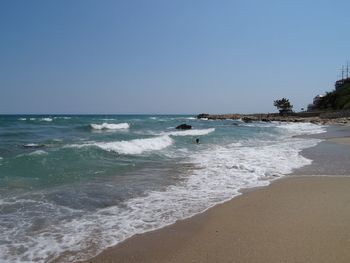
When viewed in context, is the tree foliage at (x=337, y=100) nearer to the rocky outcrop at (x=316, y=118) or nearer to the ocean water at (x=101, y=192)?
the rocky outcrop at (x=316, y=118)

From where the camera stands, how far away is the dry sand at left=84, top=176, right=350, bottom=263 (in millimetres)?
4621

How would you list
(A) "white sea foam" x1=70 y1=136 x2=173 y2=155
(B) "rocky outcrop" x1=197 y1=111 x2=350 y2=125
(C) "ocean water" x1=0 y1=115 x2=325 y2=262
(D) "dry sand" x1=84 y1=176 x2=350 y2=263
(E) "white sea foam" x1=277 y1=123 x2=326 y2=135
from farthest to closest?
(B) "rocky outcrop" x1=197 y1=111 x2=350 y2=125 < (E) "white sea foam" x1=277 y1=123 x2=326 y2=135 < (A) "white sea foam" x1=70 y1=136 x2=173 y2=155 < (C) "ocean water" x1=0 y1=115 x2=325 y2=262 < (D) "dry sand" x1=84 y1=176 x2=350 y2=263

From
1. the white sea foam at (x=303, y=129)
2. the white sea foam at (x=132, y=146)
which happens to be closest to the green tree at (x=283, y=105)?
the white sea foam at (x=303, y=129)

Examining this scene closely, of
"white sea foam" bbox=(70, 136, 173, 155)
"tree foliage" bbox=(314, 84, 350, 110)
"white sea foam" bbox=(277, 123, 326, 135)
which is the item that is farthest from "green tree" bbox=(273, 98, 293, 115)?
"white sea foam" bbox=(70, 136, 173, 155)

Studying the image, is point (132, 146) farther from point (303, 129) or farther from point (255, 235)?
point (303, 129)

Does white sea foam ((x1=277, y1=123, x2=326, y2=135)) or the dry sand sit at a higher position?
white sea foam ((x1=277, y1=123, x2=326, y2=135))

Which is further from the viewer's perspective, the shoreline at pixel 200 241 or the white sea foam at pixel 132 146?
the white sea foam at pixel 132 146

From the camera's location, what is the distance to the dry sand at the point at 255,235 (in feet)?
15.2

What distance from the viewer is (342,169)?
11500mm

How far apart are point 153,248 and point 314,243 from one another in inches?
86.9

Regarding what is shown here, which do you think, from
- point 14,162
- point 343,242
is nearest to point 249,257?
point 343,242

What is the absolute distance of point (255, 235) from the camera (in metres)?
5.37

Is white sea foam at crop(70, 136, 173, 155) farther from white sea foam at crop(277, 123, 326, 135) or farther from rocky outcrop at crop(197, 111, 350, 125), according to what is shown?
rocky outcrop at crop(197, 111, 350, 125)

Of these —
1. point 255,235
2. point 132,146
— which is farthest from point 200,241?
point 132,146
